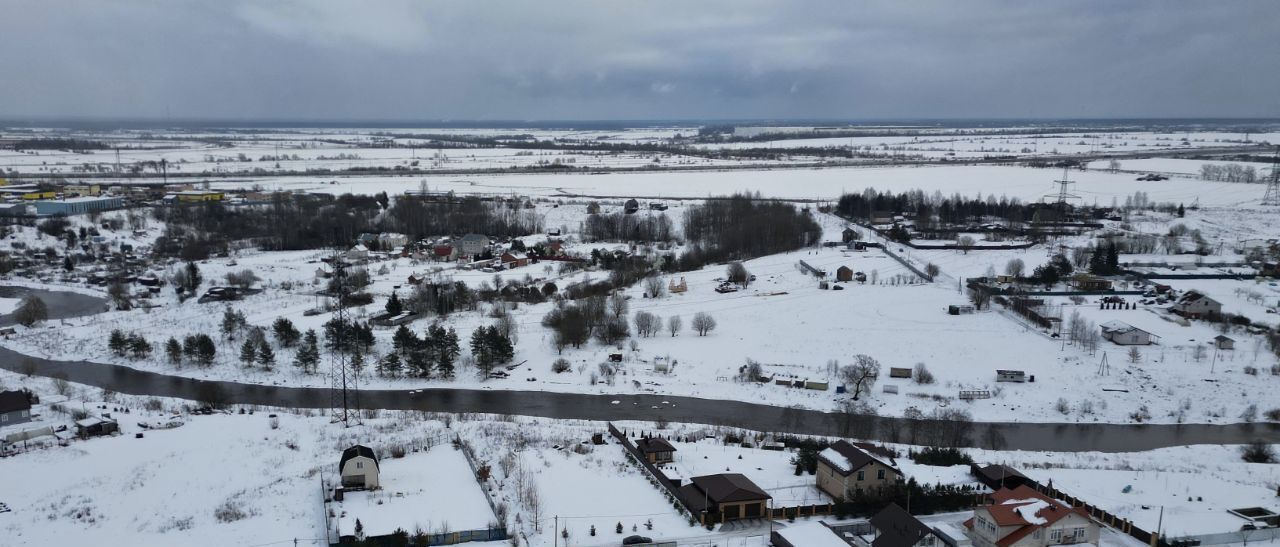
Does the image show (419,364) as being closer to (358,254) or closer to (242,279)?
(242,279)

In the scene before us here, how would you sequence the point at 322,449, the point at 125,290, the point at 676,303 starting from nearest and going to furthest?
1. the point at 322,449
2. the point at 676,303
3. the point at 125,290

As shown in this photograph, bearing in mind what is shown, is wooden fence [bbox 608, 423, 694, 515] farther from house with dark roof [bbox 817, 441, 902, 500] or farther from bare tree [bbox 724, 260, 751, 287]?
bare tree [bbox 724, 260, 751, 287]

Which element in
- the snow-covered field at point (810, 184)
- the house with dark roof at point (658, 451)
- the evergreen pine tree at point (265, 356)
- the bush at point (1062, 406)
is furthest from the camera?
the snow-covered field at point (810, 184)

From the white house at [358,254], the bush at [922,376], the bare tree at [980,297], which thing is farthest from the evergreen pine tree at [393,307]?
the bare tree at [980,297]

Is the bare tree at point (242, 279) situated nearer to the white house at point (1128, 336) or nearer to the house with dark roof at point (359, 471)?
the house with dark roof at point (359, 471)

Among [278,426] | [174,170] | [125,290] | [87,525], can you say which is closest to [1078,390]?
[278,426]

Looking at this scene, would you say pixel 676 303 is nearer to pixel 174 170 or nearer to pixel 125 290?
pixel 125 290
